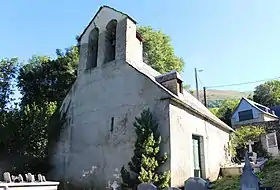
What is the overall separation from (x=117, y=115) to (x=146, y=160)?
333 cm

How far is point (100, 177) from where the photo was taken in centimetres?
1269

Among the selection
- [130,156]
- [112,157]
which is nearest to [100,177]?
[112,157]

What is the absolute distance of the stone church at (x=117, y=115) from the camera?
11.9 meters

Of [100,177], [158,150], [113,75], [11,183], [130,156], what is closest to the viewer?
[11,183]

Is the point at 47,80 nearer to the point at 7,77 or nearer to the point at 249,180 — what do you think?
the point at 7,77

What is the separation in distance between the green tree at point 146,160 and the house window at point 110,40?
518cm

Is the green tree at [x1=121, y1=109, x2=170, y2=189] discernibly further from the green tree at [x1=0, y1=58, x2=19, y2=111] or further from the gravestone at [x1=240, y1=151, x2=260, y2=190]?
the green tree at [x1=0, y1=58, x2=19, y2=111]

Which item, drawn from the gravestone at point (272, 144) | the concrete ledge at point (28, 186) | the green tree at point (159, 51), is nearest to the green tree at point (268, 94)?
the green tree at point (159, 51)

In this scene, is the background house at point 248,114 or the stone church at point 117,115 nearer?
the stone church at point 117,115

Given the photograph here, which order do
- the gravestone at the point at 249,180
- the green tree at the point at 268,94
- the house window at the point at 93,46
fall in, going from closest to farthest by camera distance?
1. the gravestone at the point at 249,180
2. the house window at the point at 93,46
3. the green tree at the point at 268,94

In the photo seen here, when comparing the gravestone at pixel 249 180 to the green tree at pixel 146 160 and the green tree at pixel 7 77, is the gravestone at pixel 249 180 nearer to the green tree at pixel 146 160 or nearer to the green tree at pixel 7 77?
the green tree at pixel 146 160

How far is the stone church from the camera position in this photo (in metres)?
11.9

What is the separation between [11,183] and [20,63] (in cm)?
1745

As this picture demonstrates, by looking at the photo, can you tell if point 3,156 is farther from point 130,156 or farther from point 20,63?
point 20,63
